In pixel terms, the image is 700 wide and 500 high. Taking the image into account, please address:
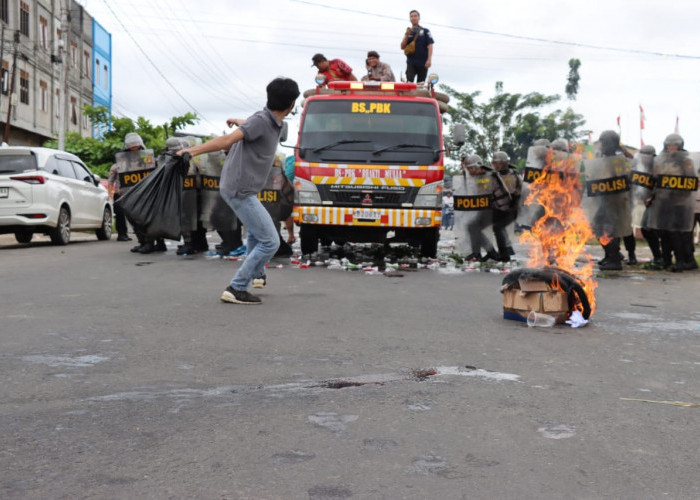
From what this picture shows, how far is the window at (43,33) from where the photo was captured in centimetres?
3820

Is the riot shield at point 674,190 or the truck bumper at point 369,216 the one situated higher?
Result: the riot shield at point 674,190

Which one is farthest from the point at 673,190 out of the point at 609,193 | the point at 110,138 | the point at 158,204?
the point at 110,138

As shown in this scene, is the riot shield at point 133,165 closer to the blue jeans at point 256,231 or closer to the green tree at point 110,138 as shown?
the blue jeans at point 256,231

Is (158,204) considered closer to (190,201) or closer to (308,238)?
(190,201)

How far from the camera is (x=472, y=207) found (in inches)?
536

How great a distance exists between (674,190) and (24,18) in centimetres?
3200

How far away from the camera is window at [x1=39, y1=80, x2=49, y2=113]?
3881 centimetres

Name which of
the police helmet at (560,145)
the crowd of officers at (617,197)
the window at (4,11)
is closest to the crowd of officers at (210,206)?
the crowd of officers at (617,197)

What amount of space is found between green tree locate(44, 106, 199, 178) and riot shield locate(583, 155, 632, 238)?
18415 mm

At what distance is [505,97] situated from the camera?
1854 inches

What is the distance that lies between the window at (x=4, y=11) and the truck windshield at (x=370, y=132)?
25585mm

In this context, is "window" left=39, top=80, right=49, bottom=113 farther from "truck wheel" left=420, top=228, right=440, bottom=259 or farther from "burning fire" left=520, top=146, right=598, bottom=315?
"burning fire" left=520, top=146, right=598, bottom=315

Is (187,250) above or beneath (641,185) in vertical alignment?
beneath

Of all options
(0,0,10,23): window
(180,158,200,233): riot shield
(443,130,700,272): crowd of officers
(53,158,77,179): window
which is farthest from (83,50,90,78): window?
(443,130,700,272): crowd of officers
